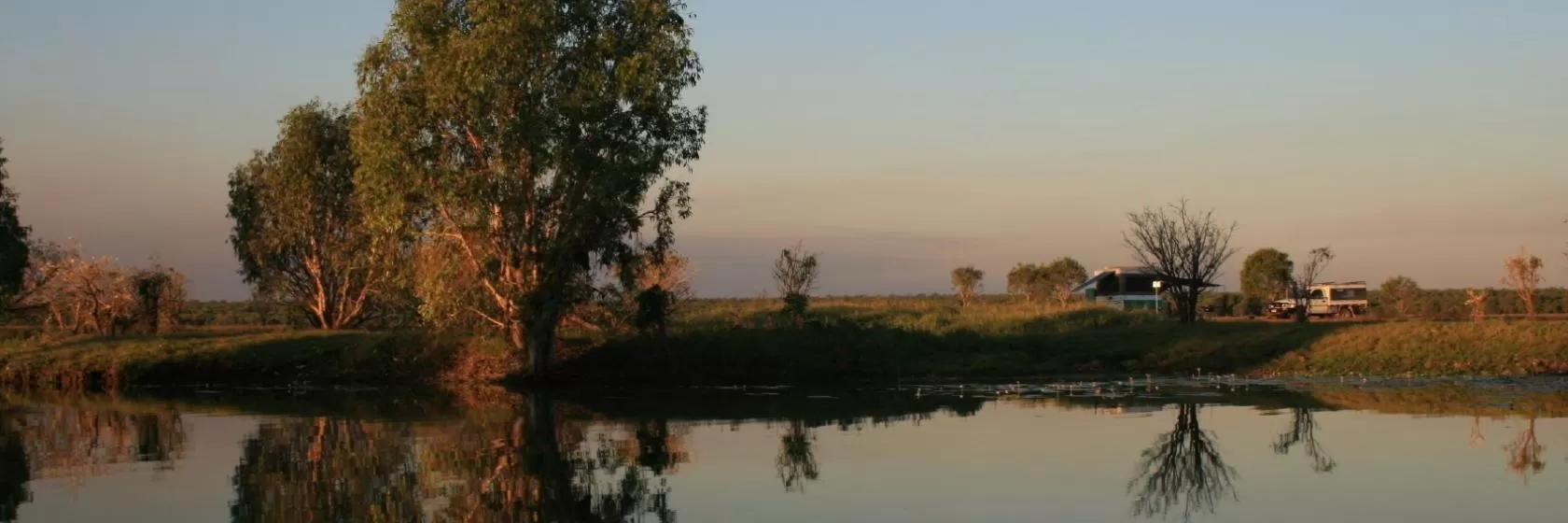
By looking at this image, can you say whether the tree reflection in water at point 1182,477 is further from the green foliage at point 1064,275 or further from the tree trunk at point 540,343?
the green foliage at point 1064,275

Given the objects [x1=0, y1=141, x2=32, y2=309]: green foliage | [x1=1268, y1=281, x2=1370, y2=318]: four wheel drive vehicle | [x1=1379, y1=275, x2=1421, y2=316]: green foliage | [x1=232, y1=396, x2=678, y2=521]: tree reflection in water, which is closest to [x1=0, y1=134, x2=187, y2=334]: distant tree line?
[x1=0, y1=141, x2=32, y2=309]: green foliage

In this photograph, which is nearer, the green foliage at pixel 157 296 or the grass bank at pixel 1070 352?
the grass bank at pixel 1070 352

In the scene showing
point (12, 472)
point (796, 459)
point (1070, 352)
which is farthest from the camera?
point (1070, 352)

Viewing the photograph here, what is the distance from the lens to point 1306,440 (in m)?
22.0

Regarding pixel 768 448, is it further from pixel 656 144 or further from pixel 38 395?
pixel 38 395

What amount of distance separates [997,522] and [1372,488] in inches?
213

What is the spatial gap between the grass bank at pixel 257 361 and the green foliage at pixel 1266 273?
177ft

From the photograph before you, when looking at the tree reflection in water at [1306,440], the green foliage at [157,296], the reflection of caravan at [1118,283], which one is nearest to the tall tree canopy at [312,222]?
the green foliage at [157,296]

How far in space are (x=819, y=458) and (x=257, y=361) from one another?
25.1 meters

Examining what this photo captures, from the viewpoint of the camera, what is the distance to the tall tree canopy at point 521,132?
34062mm

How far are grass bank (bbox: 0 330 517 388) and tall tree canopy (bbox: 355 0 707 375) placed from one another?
2.96 m

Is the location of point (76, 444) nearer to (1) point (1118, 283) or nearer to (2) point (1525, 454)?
(2) point (1525, 454)

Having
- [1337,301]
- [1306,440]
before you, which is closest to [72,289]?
[1306,440]

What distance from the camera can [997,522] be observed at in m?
14.3
